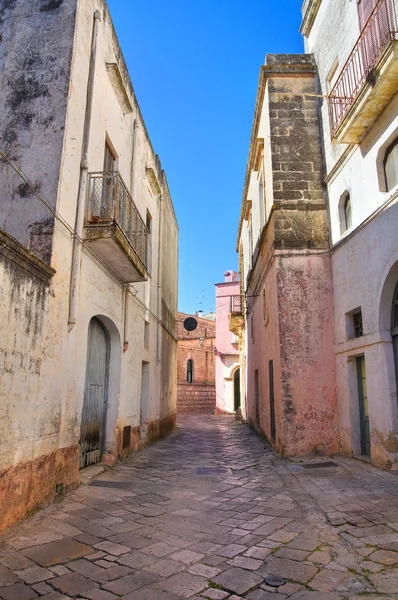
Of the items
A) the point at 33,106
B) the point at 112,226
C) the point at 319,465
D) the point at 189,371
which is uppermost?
the point at 33,106

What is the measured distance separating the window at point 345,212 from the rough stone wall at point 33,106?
17.8 feet

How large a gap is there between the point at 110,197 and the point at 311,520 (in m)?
5.41

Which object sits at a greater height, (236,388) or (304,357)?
(304,357)

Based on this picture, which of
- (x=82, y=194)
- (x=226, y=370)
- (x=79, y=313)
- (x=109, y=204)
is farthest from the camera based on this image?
(x=226, y=370)

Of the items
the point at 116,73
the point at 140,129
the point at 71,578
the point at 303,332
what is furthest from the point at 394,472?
the point at 140,129

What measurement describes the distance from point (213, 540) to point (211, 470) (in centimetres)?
→ 380

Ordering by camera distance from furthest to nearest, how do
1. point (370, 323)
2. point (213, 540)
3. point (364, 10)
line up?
point (364, 10)
point (370, 323)
point (213, 540)

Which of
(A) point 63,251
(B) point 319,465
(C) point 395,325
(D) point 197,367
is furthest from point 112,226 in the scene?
(D) point 197,367

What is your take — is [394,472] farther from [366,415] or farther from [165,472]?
[165,472]

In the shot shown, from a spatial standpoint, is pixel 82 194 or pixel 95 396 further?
pixel 95 396

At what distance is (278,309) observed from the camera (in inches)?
351

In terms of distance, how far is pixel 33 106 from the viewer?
6.36 m

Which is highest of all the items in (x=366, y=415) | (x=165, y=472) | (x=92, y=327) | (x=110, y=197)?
(x=110, y=197)

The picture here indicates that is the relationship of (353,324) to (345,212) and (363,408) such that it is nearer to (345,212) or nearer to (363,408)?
(363,408)
